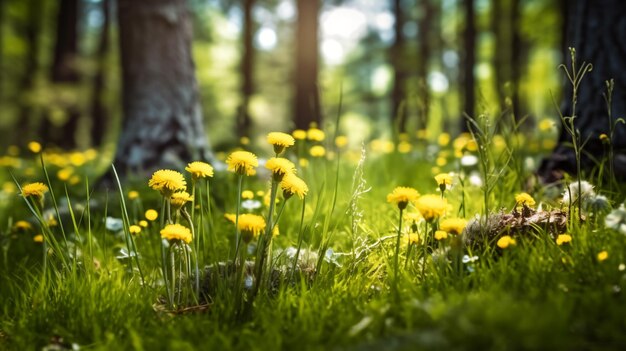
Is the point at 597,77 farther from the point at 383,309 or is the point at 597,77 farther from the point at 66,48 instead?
the point at 66,48

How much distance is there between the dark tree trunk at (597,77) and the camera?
9.50ft

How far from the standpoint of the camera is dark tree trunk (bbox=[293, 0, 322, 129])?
23.5 feet

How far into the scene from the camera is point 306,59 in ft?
23.5

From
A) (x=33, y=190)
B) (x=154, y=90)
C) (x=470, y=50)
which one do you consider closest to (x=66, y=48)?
(x=154, y=90)

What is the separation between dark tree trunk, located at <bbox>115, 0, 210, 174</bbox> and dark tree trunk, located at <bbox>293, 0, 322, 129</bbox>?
2889 millimetres

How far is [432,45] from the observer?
1602 cm

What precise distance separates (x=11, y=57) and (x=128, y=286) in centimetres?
Result: 1539

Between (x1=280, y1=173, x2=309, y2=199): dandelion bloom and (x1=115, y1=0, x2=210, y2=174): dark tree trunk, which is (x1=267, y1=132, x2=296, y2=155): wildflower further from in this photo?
(x1=115, y1=0, x2=210, y2=174): dark tree trunk

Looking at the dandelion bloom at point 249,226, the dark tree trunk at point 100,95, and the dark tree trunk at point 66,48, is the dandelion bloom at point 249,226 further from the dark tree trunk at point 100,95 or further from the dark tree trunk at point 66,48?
the dark tree trunk at point 100,95

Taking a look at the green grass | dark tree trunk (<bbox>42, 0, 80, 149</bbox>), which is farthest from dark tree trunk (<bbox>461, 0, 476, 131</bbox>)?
dark tree trunk (<bbox>42, 0, 80, 149</bbox>)

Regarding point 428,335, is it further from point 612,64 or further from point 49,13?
point 49,13

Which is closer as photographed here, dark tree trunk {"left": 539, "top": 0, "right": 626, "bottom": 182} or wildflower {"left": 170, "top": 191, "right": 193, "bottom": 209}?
wildflower {"left": 170, "top": 191, "right": 193, "bottom": 209}

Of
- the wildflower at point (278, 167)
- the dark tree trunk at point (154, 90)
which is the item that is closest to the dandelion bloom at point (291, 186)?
the wildflower at point (278, 167)

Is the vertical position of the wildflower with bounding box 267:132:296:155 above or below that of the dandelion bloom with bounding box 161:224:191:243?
above
